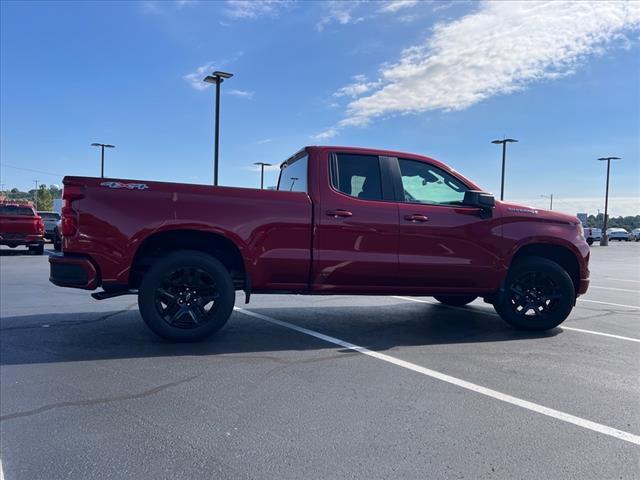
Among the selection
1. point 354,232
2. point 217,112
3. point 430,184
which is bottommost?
point 354,232

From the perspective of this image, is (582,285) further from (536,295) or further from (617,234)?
(617,234)

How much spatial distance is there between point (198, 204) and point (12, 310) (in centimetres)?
376

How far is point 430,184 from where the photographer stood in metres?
5.77

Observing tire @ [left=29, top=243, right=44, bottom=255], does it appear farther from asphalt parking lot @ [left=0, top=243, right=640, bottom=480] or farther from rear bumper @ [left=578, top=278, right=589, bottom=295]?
rear bumper @ [left=578, top=278, right=589, bottom=295]

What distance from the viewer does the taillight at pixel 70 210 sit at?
15.4ft

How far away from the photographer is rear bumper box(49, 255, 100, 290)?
4773 millimetres

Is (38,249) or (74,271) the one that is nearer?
(74,271)

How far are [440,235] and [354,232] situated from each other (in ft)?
3.29

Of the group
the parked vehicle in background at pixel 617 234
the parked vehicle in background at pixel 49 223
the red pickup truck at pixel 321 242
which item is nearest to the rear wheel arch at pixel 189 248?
the red pickup truck at pixel 321 242

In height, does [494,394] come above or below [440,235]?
below

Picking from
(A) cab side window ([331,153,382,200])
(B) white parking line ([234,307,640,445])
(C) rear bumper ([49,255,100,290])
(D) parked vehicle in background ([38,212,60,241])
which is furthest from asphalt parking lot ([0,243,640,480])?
(D) parked vehicle in background ([38,212,60,241])

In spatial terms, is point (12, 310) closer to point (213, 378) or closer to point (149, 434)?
point (213, 378)

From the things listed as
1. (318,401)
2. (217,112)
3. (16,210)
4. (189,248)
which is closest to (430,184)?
(189,248)

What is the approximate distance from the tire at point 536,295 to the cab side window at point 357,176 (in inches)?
76.7
